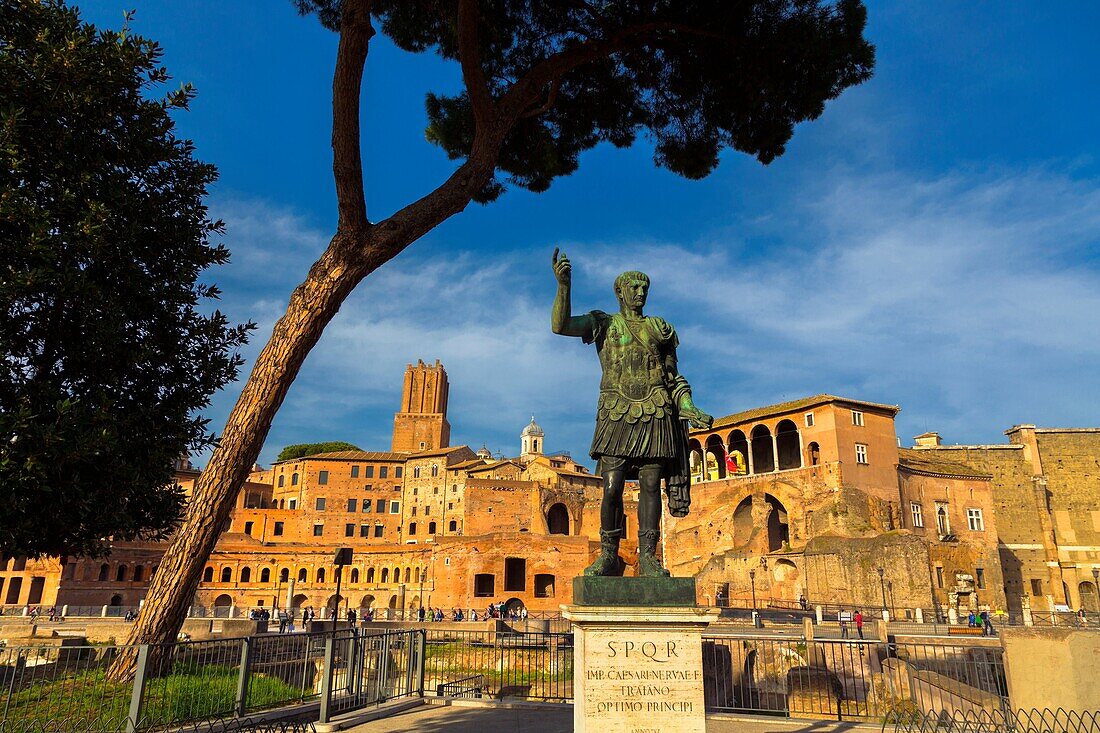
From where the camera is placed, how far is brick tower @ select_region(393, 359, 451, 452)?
77875mm

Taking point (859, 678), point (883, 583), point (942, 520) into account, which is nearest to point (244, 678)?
point (859, 678)

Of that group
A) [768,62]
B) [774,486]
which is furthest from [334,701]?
[774,486]

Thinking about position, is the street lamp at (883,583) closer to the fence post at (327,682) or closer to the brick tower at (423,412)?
the fence post at (327,682)

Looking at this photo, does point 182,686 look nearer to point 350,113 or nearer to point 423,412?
point 350,113

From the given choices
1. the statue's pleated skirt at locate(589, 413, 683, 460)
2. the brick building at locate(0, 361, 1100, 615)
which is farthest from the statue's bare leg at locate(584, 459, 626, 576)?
the brick building at locate(0, 361, 1100, 615)

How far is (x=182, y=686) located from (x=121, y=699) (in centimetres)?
54

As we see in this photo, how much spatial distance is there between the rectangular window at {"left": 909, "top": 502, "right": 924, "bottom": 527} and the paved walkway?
38.3m

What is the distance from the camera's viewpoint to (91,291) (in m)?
8.32

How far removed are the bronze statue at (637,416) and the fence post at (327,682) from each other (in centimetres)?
390

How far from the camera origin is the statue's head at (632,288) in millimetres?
5555

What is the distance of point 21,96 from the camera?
8117mm

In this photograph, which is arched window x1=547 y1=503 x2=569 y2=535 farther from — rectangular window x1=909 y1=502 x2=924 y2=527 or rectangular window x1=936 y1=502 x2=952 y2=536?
rectangular window x1=936 y1=502 x2=952 y2=536

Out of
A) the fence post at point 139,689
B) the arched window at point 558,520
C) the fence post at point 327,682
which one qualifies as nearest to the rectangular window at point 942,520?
the arched window at point 558,520

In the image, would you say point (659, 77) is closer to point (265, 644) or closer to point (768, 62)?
point (768, 62)
